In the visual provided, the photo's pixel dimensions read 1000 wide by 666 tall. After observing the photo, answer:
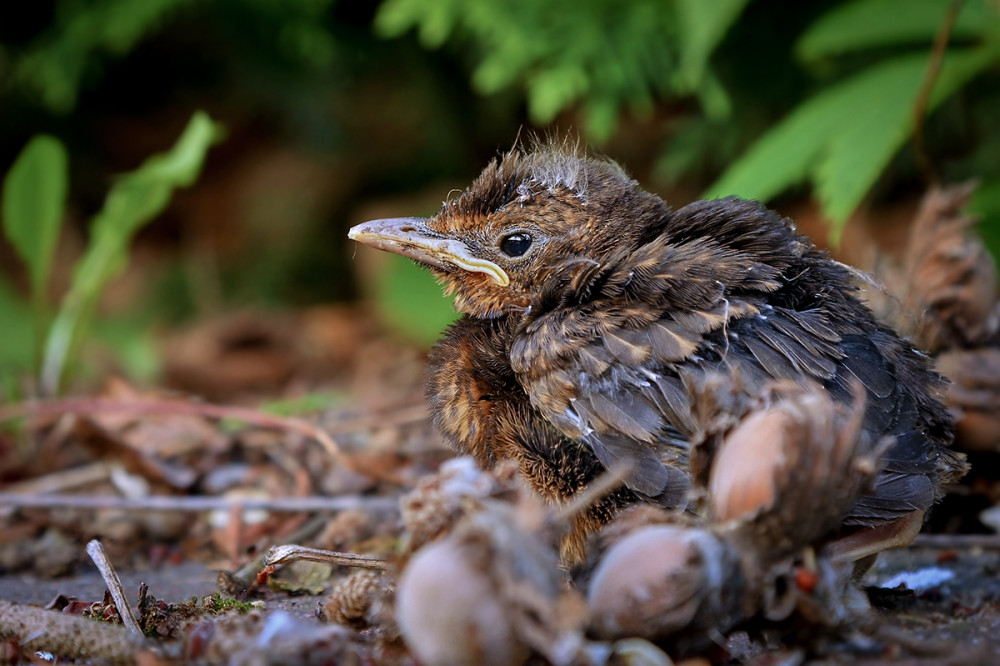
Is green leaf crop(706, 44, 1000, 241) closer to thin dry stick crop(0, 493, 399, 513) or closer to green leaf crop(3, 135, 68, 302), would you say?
thin dry stick crop(0, 493, 399, 513)

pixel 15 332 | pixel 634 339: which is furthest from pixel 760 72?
pixel 15 332

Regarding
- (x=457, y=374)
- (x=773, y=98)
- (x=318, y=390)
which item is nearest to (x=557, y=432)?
(x=457, y=374)

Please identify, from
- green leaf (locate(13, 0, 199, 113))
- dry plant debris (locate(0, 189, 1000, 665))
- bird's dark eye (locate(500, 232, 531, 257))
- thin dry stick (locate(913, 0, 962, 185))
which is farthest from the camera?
green leaf (locate(13, 0, 199, 113))

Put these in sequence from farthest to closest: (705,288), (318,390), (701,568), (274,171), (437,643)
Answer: (274,171), (318,390), (705,288), (701,568), (437,643)

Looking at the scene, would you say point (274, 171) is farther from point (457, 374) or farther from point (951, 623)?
point (951, 623)

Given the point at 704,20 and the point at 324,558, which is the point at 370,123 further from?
the point at 324,558

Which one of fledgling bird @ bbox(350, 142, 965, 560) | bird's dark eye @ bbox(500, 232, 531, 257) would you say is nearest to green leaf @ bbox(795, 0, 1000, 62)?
fledgling bird @ bbox(350, 142, 965, 560)
